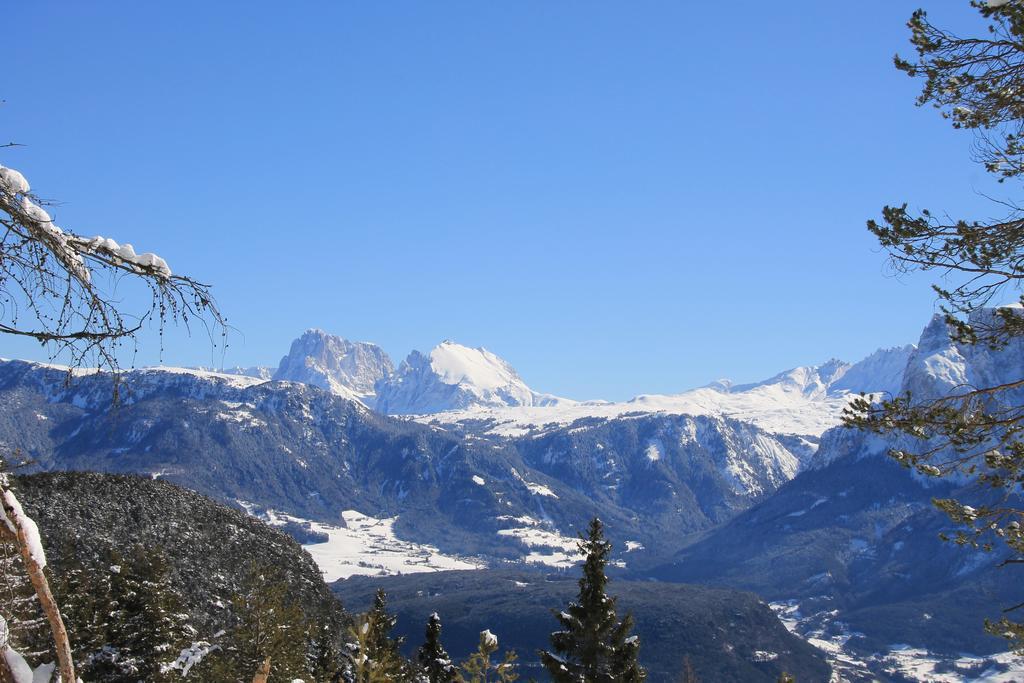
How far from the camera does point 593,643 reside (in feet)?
98.9

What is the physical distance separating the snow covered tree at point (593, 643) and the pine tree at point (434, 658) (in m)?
11.4

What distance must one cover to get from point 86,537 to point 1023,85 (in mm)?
141178

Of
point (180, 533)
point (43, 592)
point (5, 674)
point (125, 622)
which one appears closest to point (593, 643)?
point (125, 622)

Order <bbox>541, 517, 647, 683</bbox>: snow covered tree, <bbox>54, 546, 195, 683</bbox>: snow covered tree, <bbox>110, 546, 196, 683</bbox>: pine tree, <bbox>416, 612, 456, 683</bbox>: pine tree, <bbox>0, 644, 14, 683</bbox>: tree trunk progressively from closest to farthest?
1. <bbox>0, 644, 14, 683</bbox>: tree trunk
2. <bbox>541, 517, 647, 683</bbox>: snow covered tree
3. <bbox>54, 546, 195, 683</bbox>: snow covered tree
4. <bbox>110, 546, 196, 683</bbox>: pine tree
5. <bbox>416, 612, 456, 683</bbox>: pine tree

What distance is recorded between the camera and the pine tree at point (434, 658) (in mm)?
41938

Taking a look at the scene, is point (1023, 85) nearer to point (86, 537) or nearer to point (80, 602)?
point (80, 602)

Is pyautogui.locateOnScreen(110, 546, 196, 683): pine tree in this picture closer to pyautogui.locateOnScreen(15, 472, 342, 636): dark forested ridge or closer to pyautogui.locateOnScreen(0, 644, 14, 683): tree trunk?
pyautogui.locateOnScreen(0, 644, 14, 683): tree trunk

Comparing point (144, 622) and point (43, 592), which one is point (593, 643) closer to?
point (144, 622)

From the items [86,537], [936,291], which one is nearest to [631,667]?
[936,291]

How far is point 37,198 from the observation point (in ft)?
21.0

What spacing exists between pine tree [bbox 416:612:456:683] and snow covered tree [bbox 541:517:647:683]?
11.4 metres

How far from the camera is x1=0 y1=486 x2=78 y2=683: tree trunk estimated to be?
246 inches

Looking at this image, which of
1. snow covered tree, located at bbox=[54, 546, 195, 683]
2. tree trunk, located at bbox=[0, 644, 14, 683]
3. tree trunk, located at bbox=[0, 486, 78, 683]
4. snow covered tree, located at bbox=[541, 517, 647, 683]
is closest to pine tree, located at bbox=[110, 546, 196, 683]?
snow covered tree, located at bbox=[54, 546, 195, 683]

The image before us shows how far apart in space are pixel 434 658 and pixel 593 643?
672 inches
